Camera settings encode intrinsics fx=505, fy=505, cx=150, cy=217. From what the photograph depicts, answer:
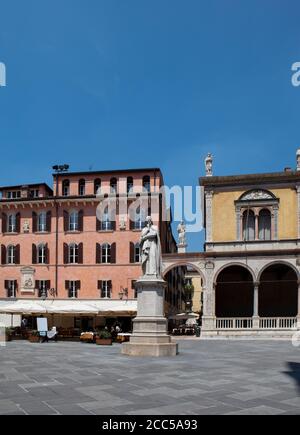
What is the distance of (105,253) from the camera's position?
1746 inches

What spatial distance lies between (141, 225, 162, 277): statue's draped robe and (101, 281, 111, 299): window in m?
25.2

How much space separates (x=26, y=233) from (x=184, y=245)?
47.4 feet

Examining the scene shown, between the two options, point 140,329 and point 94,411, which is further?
point 140,329

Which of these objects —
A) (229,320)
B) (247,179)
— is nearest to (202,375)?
(229,320)

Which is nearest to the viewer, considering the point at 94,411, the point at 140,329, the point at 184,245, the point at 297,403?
the point at 94,411

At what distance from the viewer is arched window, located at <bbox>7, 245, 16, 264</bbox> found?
4584 centimetres

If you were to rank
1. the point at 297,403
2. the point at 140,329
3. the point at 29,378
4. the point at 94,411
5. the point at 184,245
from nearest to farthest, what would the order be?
the point at 94,411, the point at 297,403, the point at 29,378, the point at 140,329, the point at 184,245

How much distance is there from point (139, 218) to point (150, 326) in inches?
1025

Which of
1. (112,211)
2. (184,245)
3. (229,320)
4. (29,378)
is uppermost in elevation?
(112,211)

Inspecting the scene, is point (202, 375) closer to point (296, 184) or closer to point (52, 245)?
point (296, 184)

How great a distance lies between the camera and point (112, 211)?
147ft

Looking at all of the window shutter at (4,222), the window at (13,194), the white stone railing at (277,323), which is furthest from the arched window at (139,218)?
the white stone railing at (277,323)

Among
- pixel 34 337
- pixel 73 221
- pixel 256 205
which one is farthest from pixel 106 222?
pixel 34 337
